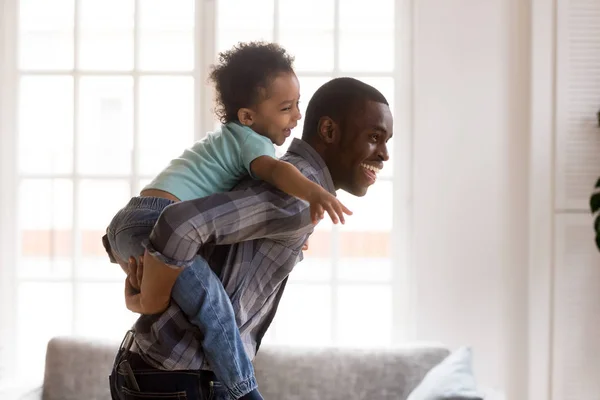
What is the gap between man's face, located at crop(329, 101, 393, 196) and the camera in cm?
122

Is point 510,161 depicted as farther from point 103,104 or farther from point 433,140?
point 103,104

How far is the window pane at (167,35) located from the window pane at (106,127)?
0.20 meters

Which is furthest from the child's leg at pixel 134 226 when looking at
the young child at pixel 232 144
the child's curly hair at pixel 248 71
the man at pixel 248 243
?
the child's curly hair at pixel 248 71

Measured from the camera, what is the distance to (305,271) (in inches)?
135

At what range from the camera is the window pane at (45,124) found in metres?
3.53

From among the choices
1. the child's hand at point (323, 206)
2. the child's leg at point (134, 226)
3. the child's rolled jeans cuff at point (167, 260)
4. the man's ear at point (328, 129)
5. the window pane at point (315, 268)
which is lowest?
the window pane at point (315, 268)

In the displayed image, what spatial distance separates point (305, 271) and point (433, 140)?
2.73 ft

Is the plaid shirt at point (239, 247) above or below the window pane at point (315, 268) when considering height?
above

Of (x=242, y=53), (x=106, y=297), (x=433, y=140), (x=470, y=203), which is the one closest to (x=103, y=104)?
(x=106, y=297)

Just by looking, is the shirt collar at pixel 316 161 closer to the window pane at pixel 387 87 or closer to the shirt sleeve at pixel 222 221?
the shirt sleeve at pixel 222 221

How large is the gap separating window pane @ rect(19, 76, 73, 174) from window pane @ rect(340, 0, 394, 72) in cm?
131

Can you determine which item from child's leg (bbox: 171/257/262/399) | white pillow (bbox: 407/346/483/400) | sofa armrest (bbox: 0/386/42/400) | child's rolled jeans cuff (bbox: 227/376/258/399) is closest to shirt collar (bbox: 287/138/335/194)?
child's leg (bbox: 171/257/262/399)

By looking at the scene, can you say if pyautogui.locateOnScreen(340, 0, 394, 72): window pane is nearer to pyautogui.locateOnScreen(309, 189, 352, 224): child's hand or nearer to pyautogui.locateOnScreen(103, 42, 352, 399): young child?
pyautogui.locateOnScreen(103, 42, 352, 399): young child

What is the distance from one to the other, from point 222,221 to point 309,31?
245 centimetres
